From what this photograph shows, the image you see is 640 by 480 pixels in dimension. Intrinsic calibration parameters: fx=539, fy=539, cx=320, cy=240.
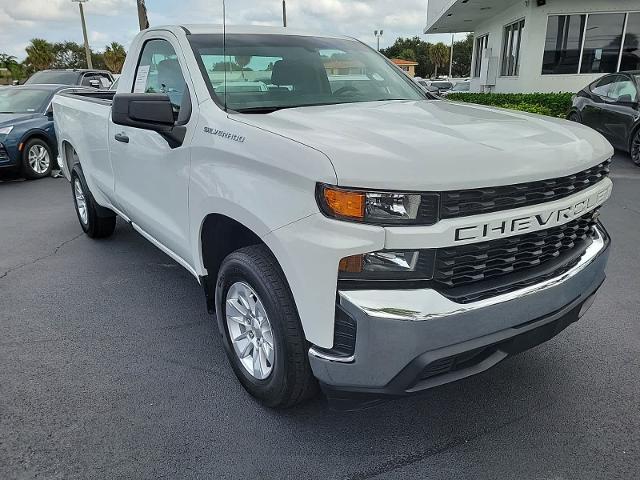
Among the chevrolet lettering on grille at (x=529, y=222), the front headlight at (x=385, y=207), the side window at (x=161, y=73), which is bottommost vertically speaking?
the chevrolet lettering on grille at (x=529, y=222)

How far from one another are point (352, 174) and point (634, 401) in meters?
2.03

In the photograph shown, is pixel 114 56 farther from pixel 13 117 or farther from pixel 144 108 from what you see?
pixel 144 108

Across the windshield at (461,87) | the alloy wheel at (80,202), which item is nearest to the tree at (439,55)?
the windshield at (461,87)

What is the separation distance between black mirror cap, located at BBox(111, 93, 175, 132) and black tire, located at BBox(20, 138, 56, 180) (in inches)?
293

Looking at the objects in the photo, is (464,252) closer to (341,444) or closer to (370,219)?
(370,219)

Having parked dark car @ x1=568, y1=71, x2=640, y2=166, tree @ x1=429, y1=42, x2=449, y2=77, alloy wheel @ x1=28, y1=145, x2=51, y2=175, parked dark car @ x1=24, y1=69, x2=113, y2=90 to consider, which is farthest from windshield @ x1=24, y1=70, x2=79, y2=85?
tree @ x1=429, y1=42, x2=449, y2=77

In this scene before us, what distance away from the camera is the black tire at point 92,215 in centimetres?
527

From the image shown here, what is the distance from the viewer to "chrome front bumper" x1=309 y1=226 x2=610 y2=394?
1.97 m

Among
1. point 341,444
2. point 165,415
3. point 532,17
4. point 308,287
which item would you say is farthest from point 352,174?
point 532,17

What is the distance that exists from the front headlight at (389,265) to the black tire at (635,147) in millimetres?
8296

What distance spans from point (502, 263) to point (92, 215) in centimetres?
443

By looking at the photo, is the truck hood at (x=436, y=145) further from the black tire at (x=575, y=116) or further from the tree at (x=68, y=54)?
the tree at (x=68, y=54)

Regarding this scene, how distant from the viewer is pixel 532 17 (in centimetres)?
1541

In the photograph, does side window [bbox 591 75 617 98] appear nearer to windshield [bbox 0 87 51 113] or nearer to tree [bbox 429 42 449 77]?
windshield [bbox 0 87 51 113]
